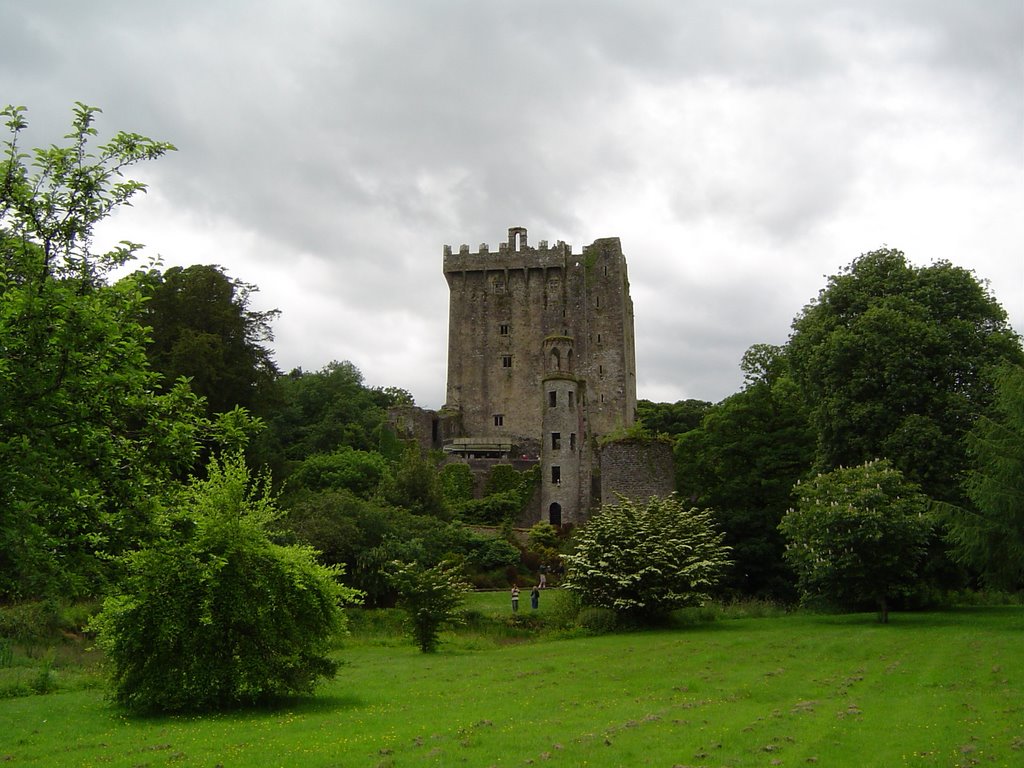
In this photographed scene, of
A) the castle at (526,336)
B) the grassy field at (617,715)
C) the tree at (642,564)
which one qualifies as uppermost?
the castle at (526,336)

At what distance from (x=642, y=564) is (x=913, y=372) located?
10.3 metres

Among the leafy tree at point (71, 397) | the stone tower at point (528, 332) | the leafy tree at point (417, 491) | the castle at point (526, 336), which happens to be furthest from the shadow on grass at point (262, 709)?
the stone tower at point (528, 332)

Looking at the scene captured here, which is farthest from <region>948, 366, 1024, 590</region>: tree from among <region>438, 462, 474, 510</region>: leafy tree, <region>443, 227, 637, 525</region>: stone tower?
<region>443, 227, 637, 525</region>: stone tower

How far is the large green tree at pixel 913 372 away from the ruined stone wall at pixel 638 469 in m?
9.52

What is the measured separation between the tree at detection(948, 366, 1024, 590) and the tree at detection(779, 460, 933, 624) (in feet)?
3.75

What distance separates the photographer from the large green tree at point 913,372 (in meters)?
26.4

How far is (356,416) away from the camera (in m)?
61.7

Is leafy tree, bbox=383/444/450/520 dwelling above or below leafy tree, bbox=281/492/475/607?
above

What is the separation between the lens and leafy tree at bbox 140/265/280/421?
31188 mm

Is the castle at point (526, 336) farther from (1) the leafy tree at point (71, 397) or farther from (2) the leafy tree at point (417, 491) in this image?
(1) the leafy tree at point (71, 397)

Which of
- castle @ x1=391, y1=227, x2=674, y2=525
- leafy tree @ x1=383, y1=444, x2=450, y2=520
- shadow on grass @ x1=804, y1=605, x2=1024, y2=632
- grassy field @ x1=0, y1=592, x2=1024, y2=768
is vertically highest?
castle @ x1=391, y1=227, x2=674, y2=525

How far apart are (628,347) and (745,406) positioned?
92.3ft

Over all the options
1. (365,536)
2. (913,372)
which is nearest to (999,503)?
(913,372)

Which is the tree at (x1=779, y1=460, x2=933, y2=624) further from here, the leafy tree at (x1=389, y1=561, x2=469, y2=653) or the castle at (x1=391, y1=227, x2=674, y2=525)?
the castle at (x1=391, y1=227, x2=674, y2=525)
